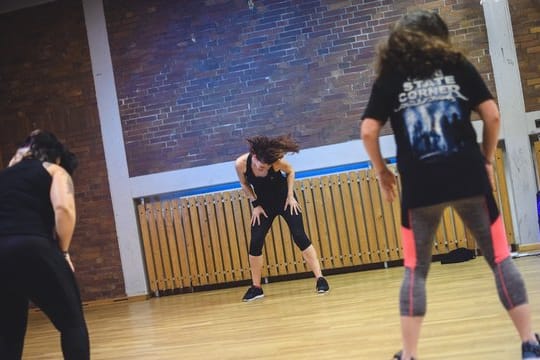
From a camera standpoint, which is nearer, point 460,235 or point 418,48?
point 418,48

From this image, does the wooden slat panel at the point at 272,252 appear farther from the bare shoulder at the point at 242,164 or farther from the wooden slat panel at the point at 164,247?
the bare shoulder at the point at 242,164

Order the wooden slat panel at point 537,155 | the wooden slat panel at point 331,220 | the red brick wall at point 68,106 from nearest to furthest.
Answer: the wooden slat panel at point 537,155, the wooden slat panel at point 331,220, the red brick wall at point 68,106

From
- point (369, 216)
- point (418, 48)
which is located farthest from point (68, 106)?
point (418, 48)

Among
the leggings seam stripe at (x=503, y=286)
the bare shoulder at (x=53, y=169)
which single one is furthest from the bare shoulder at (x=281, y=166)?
the leggings seam stripe at (x=503, y=286)

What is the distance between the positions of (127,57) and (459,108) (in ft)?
19.9

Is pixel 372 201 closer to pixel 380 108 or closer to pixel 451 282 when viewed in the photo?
pixel 451 282

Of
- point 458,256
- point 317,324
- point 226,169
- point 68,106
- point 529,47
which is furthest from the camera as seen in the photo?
point 68,106

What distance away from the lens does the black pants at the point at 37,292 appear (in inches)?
95.5

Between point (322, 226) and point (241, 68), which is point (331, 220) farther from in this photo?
point (241, 68)

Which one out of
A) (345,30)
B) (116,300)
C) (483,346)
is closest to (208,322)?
(483,346)

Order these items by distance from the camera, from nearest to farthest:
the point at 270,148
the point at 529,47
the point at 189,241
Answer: the point at 270,148 → the point at 529,47 → the point at 189,241

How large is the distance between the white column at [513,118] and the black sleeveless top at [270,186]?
9.42ft

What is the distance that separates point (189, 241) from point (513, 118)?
4.07m

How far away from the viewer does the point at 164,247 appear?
24.7ft
